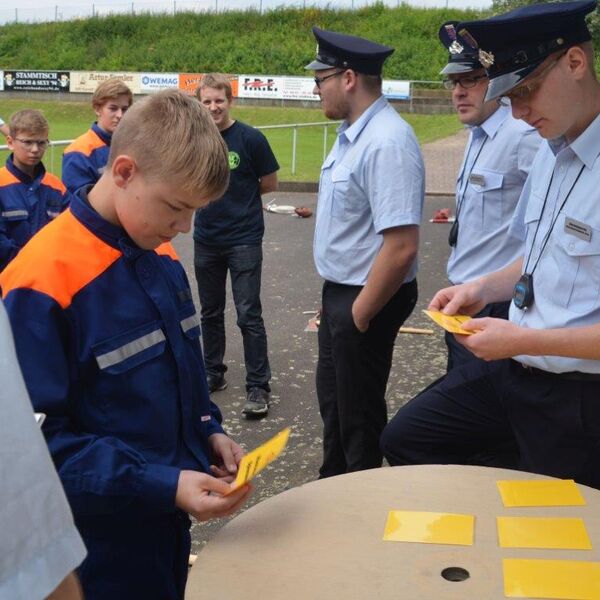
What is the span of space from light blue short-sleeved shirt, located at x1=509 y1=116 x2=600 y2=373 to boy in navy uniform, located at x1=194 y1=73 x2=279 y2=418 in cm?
300

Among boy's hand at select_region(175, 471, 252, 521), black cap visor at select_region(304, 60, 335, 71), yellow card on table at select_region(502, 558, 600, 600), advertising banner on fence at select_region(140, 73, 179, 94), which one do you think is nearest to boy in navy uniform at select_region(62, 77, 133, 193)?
black cap visor at select_region(304, 60, 335, 71)

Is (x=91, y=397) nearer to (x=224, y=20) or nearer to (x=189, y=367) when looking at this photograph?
(x=189, y=367)

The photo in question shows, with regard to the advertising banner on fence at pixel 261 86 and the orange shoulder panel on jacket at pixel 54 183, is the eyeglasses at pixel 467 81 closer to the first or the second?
the orange shoulder panel on jacket at pixel 54 183

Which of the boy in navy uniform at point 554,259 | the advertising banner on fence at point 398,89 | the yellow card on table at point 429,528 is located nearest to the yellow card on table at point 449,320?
the boy in navy uniform at point 554,259

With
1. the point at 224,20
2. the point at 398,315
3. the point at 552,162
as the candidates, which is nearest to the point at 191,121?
the point at 552,162

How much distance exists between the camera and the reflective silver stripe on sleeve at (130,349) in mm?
1899

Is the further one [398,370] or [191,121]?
[398,370]

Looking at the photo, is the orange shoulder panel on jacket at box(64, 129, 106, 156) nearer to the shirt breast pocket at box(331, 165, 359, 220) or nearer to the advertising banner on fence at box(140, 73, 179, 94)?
the shirt breast pocket at box(331, 165, 359, 220)

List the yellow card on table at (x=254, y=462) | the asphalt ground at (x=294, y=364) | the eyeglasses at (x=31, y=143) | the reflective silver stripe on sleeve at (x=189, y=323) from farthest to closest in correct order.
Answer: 1. the eyeglasses at (x=31, y=143)
2. the asphalt ground at (x=294, y=364)
3. the reflective silver stripe on sleeve at (x=189, y=323)
4. the yellow card on table at (x=254, y=462)

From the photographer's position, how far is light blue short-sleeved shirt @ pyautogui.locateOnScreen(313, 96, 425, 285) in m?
3.57

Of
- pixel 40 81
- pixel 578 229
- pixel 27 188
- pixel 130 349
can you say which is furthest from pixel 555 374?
pixel 40 81

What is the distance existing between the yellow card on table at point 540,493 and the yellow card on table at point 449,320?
447 mm

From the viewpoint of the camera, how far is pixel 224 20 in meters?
53.2

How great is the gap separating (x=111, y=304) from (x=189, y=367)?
292 mm
